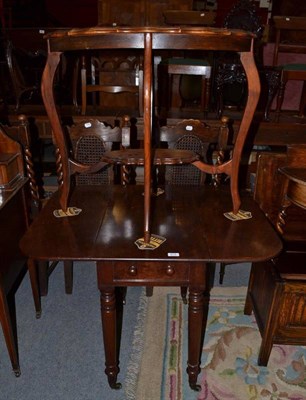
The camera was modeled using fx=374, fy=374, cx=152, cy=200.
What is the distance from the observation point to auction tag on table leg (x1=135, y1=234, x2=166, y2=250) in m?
1.30

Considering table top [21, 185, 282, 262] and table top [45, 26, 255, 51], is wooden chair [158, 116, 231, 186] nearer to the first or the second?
table top [21, 185, 282, 262]

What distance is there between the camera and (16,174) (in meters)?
1.90

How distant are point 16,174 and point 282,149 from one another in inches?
128

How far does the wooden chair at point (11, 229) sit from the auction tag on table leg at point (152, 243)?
628 mm

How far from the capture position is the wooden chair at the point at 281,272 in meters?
1.57

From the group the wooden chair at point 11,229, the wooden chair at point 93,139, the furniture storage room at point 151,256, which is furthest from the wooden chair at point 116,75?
the wooden chair at point 11,229

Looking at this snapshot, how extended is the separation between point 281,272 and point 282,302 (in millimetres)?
126

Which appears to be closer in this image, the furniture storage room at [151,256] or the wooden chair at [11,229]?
the furniture storage room at [151,256]

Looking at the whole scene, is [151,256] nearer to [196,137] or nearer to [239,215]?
[239,215]

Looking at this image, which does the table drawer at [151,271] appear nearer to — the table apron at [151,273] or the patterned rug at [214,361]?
the table apron at [151,273]

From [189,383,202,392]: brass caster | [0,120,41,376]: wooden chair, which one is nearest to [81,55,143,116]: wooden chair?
[0,120,41,376]: wooden chair

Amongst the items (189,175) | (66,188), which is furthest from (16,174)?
(189,175)

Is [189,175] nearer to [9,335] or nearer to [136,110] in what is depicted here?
[9,335]

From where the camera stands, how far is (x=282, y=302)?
1.58 meters
